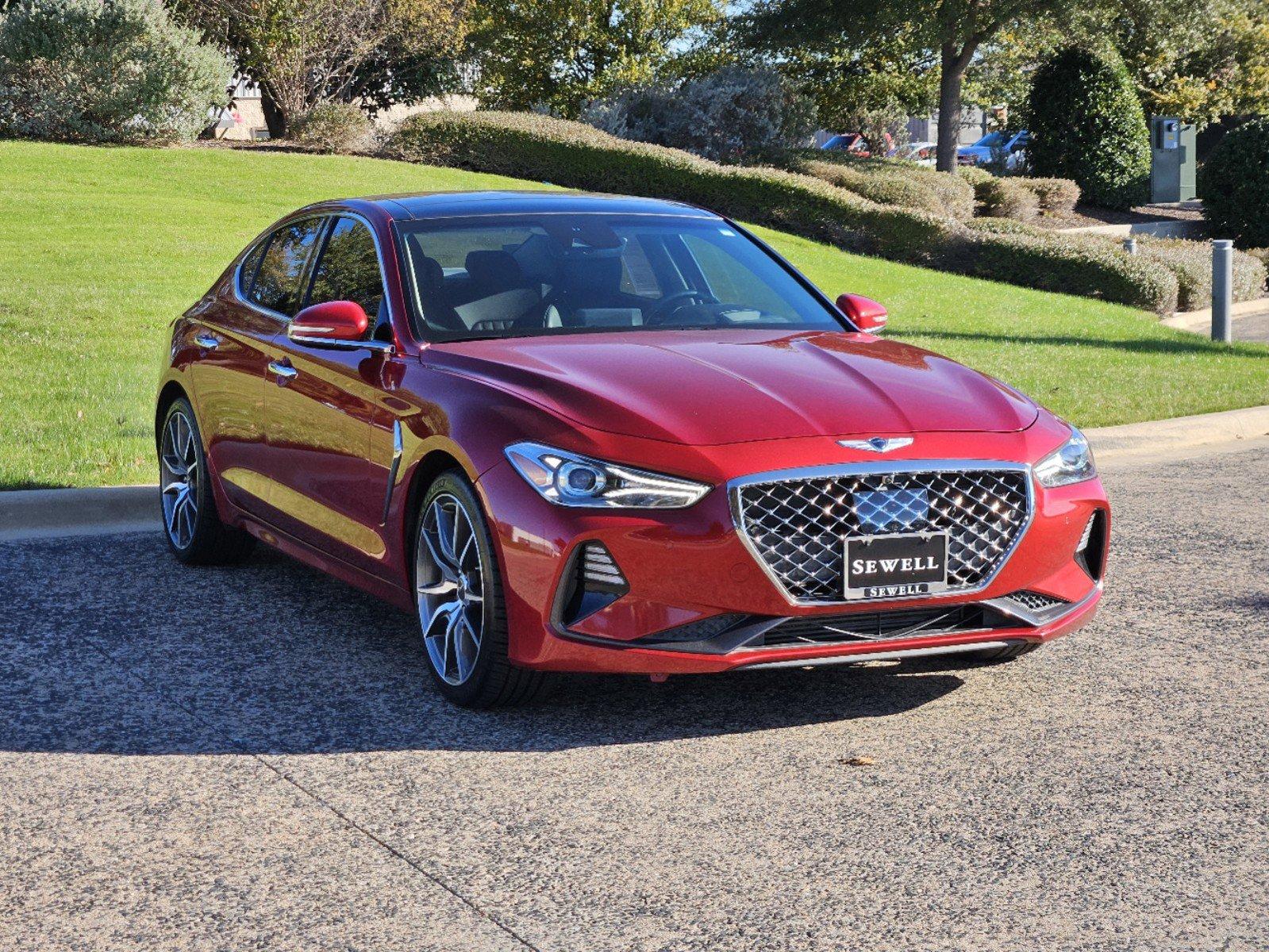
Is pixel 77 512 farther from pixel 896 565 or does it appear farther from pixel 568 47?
pixel 568 47

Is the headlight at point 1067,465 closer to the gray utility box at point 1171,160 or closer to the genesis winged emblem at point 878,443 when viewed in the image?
the genesis winged emblem at point 878,443

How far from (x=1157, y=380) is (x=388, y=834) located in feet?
34.3

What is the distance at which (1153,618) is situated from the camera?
6.52 m

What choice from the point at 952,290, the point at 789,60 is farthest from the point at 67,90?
the point at 789,60

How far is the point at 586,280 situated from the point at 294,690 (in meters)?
1.86

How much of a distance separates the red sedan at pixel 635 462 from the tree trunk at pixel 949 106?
28610 mm

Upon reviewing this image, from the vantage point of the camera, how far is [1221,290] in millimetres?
17156

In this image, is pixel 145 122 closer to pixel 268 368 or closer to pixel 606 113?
pixel 606 113

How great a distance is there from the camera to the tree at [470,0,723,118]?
37.0 meters

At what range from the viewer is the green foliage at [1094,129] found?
36.1m

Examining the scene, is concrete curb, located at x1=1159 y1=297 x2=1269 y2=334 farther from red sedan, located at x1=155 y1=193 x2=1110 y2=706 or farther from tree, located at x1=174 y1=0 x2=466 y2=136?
tree, located at x1=174 y1=0 x2=466 y2=136

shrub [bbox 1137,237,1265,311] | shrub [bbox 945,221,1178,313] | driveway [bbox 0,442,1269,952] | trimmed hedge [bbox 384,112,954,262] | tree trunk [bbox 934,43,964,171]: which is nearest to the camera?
driveway [bbox 0,442,1269,952]

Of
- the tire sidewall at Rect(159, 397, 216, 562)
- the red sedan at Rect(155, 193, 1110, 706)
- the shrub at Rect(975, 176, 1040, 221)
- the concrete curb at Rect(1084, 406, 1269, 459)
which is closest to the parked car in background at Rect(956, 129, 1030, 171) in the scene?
the shrub at Rect(975, 176, 1040, 221)

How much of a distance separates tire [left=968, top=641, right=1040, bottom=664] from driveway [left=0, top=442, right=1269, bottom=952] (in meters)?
0.06
